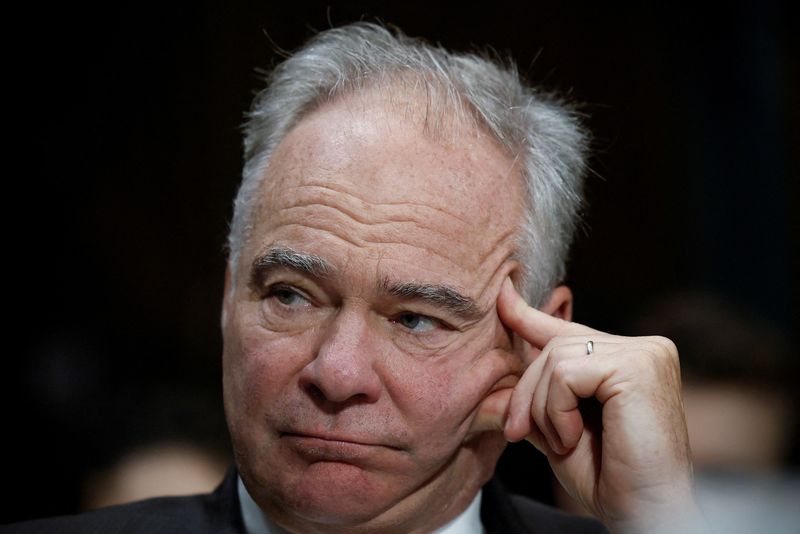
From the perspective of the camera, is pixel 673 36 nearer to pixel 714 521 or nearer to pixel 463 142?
pixel 463 142

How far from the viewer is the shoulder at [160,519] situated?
2219mm

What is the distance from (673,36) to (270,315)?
2.59 m

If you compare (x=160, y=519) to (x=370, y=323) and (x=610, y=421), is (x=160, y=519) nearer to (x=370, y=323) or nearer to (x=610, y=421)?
(x=370, y=323)

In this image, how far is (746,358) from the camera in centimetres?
360

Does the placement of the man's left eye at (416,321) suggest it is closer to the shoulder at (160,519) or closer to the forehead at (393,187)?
the forehead at (393,187)

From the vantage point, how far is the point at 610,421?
1936 millimetres

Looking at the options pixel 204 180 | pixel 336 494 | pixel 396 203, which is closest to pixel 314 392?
pixel 336 494

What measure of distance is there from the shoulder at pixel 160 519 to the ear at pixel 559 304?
2.88 feet

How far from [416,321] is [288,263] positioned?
304mm

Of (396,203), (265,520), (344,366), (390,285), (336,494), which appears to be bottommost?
(265,520)

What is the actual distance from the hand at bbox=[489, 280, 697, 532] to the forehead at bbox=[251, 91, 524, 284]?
0.25 metres

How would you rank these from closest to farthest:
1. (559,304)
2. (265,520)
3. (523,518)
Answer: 1. (265,520)
2. (559,304)
3. (523,518)

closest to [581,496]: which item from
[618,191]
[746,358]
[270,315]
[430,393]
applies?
[430,393]

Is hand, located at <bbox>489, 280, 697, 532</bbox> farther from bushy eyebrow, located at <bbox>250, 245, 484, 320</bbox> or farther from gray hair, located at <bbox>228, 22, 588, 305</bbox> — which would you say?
gray hair, located at <bbox>228, 22, 588, 305</bbox>
